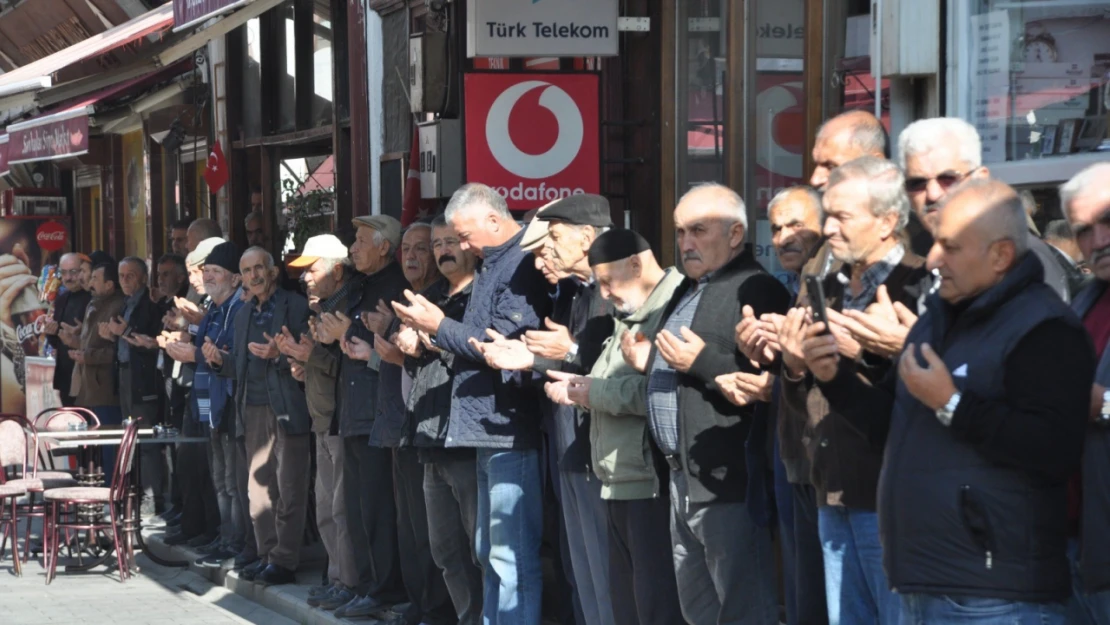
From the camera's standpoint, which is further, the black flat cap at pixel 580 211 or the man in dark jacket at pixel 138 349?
the man in dark jacket at pixel 138 349

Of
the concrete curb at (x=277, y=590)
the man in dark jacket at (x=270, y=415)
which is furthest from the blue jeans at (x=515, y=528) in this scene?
the man in dark jacket at (x=270, y=415)

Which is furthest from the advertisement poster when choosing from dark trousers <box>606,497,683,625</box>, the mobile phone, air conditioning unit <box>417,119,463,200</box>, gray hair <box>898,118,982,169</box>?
the mobile phone

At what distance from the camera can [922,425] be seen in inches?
169

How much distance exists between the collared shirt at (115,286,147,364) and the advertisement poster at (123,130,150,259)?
586 centimetres

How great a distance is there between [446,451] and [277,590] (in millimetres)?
2957

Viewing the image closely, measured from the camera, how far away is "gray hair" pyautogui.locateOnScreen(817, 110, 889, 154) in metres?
5.57

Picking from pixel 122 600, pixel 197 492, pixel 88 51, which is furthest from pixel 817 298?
pixel 88 51

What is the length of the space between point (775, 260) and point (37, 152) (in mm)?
8651

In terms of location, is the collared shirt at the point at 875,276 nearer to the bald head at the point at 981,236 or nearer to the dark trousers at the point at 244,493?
the bald head at the point at 981,236

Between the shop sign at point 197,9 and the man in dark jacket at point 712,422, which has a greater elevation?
the shop sign at point 197,9

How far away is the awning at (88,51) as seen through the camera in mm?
13336

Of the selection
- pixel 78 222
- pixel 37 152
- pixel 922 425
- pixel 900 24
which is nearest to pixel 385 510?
pixel 900 24

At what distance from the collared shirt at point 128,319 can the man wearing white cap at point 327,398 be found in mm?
4075

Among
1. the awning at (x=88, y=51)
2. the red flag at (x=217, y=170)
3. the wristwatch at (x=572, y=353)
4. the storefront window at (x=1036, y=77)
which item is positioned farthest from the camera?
the red flag at (x=217, y=170)
